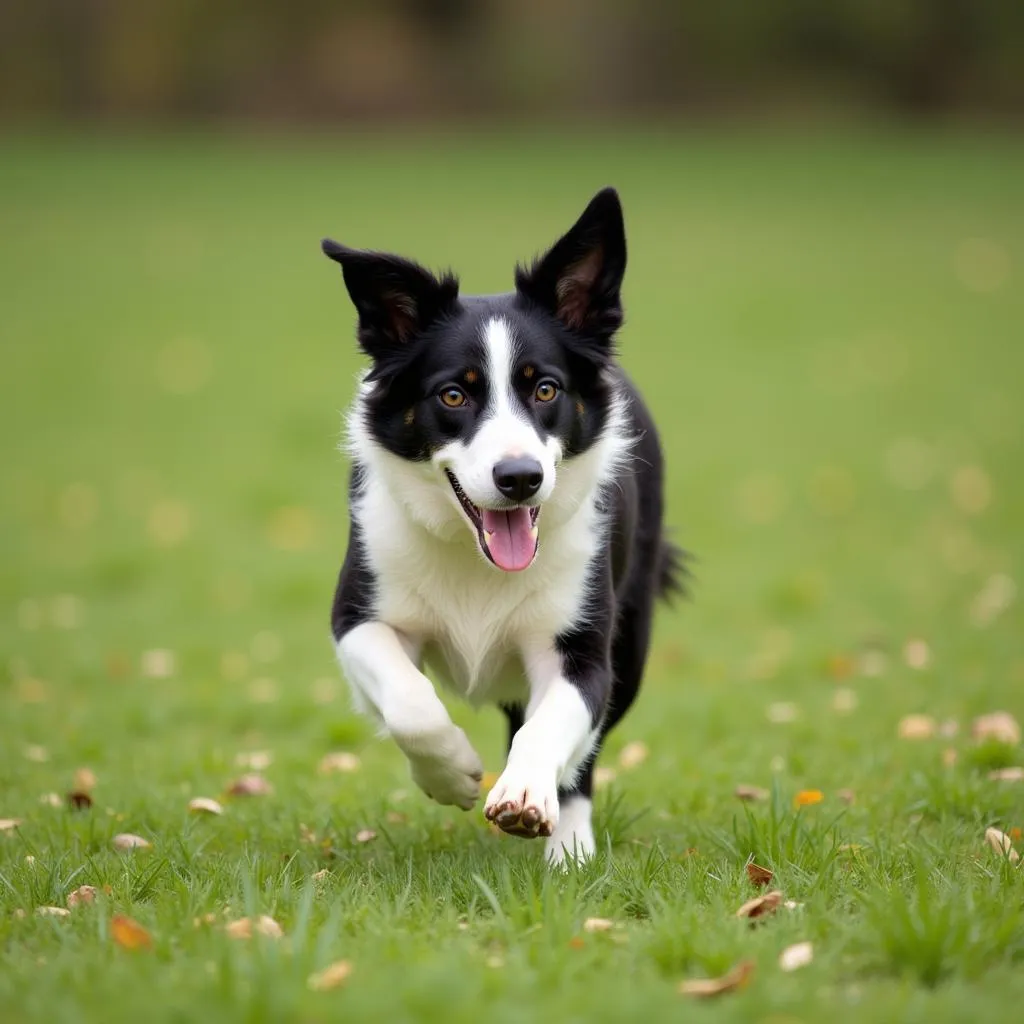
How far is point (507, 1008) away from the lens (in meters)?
3.03

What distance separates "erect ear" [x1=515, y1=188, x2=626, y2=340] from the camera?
455 cm

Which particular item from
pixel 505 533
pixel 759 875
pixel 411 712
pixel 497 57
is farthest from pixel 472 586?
pixel 497 57

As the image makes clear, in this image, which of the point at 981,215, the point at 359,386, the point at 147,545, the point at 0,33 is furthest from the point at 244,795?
the point at 0,33

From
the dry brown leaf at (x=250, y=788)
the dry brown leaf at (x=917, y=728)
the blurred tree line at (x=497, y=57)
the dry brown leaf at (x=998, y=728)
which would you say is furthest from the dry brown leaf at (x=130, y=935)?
the blurred tree line at (x=497, y=57)

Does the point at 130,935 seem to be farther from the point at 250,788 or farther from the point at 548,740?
the point at 250,788

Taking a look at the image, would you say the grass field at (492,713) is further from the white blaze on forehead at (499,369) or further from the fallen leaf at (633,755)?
the white blaze on forehead at (499,369)

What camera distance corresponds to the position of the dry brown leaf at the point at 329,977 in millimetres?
3145

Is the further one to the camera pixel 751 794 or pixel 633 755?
pixel 633 755

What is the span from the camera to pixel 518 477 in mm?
4090

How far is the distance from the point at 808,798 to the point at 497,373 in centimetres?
198

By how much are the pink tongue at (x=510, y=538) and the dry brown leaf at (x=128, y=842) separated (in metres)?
1.48

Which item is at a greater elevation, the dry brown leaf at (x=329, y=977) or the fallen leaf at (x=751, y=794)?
the dry brown leaf at (x=329, y=977)

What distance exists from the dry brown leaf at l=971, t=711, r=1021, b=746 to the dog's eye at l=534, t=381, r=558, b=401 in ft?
8.13

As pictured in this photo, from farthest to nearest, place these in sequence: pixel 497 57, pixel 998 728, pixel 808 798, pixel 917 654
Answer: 1. pixel 497 57
2. pixel 917 654
3. pixel 998 728
4. pixel 808 798
